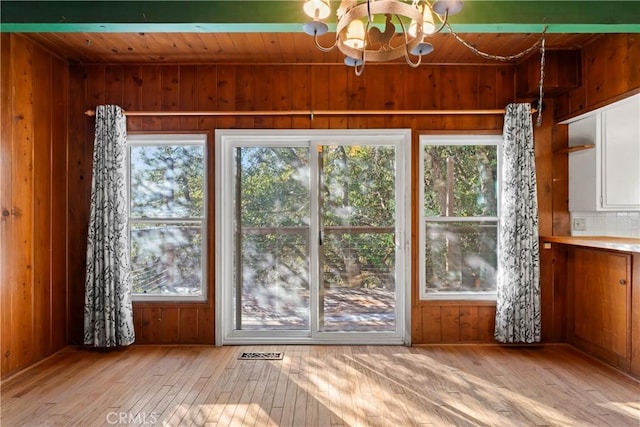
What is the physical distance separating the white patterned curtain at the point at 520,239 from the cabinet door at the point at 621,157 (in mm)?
540

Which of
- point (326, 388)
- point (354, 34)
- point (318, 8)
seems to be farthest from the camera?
point (326, 388)

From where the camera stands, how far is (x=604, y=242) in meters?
2.84

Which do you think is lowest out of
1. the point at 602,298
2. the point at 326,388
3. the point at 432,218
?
the point at 326,388

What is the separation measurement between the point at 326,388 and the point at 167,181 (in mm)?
2396

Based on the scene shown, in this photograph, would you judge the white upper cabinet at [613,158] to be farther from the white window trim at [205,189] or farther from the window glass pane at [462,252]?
the white window trim at [205,189]

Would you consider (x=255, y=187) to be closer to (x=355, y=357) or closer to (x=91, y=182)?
(x=91, y=182)

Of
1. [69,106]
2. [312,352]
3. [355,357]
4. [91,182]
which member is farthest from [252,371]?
[69,106]

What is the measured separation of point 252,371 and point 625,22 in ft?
11.8

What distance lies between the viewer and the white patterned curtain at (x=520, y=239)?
3.32 metres

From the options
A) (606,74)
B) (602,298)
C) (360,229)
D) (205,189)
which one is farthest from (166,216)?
(606,74)

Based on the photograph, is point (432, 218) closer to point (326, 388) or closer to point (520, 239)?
point (520, 239)

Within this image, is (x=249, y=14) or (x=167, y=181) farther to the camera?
(x=167, y=181)

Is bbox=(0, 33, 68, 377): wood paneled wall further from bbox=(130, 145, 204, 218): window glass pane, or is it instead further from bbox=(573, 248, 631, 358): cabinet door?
bbox=(573, 248, 631, 358): cabinet door

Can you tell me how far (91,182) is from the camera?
3.48 meters
